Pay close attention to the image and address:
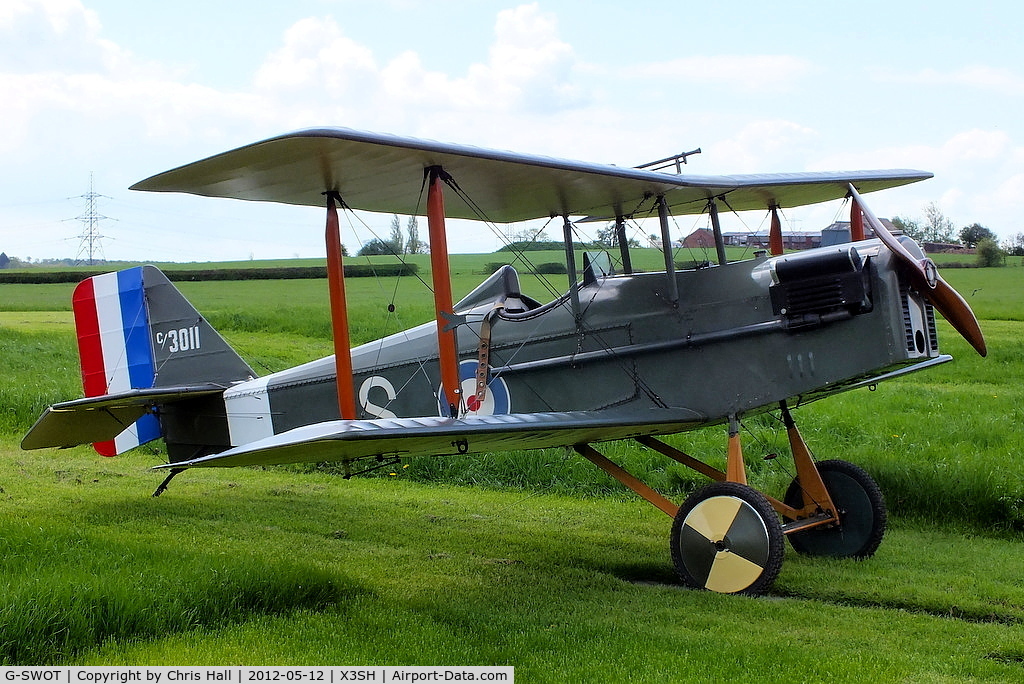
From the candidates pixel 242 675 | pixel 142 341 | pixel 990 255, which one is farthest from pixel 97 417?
pixel 990 255

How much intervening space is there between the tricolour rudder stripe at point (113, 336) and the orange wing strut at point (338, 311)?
2.81 metres

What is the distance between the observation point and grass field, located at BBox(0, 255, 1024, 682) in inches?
182

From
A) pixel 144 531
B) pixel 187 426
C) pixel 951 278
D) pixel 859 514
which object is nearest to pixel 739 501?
pixel 859 514

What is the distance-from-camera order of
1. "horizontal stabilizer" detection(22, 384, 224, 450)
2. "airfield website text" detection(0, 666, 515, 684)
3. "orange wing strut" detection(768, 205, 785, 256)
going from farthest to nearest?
1. "orange wing strut" detection(768, 205, 785, 256)
2. "horizontal stabilizer" detection(22, 384, 224, 450)
3. "airfield website text" detection(0, 666, 515, 684)

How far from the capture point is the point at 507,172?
20.8 ft

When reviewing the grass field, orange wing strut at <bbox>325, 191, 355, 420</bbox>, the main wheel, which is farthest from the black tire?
orange wing strut at <bbox>325, 191, 355, 420</bbox>

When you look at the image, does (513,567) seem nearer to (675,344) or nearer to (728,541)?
(728,541)

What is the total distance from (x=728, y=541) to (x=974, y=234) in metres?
25.0

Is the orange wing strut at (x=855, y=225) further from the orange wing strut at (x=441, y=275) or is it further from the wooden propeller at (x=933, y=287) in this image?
the orange wing strut at (x=441, y=275)

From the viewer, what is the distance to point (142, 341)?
8789 mm

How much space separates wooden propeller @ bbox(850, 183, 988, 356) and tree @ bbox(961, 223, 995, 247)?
21.4 m

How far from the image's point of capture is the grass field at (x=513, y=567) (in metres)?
4.62

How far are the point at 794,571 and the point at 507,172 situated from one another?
11.5ft

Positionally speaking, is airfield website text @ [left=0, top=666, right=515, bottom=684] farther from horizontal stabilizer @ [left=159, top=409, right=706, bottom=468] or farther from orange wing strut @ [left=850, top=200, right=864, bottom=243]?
orange wing strut @ [left=850, top=200, right=864, bottom=243]
